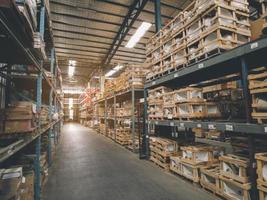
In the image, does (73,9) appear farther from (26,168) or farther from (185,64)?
(26,168)

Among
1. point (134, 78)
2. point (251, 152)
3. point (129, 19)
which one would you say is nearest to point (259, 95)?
point (251, 152)

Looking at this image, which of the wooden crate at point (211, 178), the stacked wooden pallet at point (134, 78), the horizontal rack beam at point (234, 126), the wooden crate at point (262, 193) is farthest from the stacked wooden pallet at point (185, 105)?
the stacked wooden pallet at point (134, 78)

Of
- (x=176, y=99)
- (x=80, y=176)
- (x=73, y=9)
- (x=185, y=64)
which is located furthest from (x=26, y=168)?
(x=73, y=9)

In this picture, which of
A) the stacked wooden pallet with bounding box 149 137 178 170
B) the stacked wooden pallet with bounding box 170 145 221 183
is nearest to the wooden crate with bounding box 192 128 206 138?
the stacked wooden pallet with bounding box 149 137 178 170

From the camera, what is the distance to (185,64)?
4449mm

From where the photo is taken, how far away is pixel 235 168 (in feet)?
11.2

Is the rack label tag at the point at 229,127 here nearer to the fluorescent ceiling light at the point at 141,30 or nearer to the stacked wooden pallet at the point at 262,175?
the stacked wooden pallet at the point at 262,175

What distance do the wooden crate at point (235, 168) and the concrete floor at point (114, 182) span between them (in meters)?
0.57

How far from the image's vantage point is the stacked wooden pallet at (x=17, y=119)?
106 inches

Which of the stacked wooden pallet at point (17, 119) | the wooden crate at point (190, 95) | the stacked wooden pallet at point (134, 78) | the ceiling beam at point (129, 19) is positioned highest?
the ceiling beam at point (129, 19)

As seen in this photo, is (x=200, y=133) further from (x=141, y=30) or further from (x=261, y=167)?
(x=261, y=167)

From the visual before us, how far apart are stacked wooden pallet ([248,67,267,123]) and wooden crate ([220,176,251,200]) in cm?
108

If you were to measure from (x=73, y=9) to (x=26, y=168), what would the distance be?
27.1 feet

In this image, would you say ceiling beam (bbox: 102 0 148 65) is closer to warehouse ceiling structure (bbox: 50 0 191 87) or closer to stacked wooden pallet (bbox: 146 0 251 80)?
warehouse ceiling structure (bbox: 50 0 191 87)
